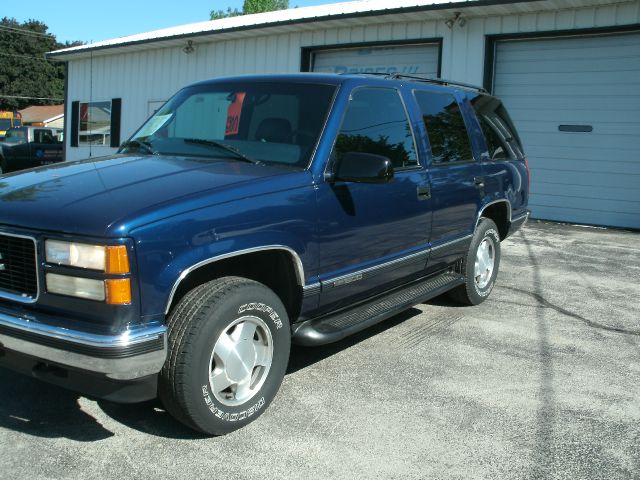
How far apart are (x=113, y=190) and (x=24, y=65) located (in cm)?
8216

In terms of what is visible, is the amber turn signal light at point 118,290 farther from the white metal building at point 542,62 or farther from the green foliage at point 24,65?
the green foliage at point 24,65

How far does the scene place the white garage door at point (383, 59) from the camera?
43.6ft

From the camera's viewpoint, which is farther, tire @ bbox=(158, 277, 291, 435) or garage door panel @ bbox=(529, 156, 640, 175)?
garage door panel @ bbox=(529, 156, 640, 175)

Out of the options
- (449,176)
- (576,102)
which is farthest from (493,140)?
(576,102)

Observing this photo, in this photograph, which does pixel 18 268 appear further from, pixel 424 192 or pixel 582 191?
pixel 582 191

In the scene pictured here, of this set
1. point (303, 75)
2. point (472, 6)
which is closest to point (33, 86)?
point (472, 6)

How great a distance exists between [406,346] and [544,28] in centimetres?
884

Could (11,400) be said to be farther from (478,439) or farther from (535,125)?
(535,125)

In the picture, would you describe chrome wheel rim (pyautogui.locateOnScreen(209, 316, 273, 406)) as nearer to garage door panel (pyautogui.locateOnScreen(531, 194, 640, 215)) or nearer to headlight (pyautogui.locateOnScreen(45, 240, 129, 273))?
headlight (pyautogui.locateOnScreen(45, 240, 129, 273))

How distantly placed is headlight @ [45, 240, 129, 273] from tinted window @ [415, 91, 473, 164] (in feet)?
9.09

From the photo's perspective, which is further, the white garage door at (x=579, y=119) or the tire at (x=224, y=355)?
the white garage door at (x=579, y=119)

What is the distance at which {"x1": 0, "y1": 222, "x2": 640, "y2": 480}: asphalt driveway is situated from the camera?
306cm

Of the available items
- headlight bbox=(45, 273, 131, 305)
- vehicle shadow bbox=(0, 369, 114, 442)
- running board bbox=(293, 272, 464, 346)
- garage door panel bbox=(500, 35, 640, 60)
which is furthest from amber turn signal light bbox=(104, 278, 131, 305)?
garage door panel bbox=(500, 35, 640, 60)

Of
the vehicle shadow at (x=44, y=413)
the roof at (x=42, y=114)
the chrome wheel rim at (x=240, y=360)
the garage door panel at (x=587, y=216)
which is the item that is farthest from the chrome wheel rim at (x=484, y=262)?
the roof at (x=42, y=114)
